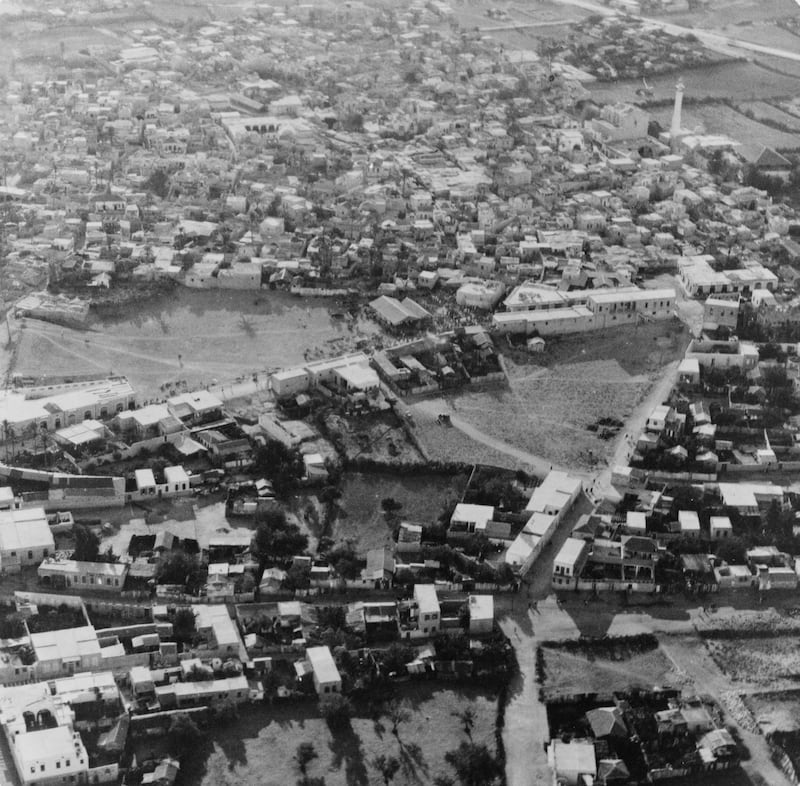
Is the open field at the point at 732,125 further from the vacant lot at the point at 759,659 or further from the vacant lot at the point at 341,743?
the vacant lot at the point at 341,743

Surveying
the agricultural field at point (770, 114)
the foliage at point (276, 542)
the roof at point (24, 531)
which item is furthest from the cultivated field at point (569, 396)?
the agricultural field at point (770, 114)

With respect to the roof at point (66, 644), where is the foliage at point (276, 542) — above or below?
below

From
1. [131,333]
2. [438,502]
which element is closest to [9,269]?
[131,333]

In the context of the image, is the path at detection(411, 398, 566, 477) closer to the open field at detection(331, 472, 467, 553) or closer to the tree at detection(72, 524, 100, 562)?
the open field at detection(331, 472, 467, 553)

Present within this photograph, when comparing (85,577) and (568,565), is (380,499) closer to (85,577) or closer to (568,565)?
(568,565)

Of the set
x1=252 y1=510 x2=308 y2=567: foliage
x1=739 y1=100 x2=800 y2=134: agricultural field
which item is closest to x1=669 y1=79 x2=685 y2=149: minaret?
x1=739 y1=100 x2=800 y2=134: agricultural field

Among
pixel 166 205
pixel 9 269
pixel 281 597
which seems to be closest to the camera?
pixel 281 597

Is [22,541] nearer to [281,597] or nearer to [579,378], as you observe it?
[281,597]
